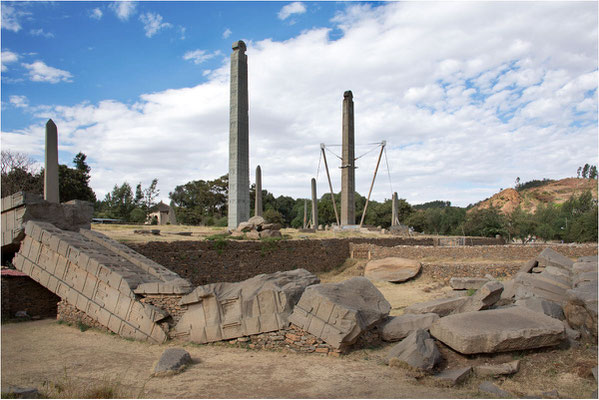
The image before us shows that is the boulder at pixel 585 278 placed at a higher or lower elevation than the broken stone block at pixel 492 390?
higher

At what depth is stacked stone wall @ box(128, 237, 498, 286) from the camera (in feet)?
48.3

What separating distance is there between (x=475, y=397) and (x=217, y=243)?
11.7 meters

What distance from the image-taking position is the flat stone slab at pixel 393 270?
17.7 m

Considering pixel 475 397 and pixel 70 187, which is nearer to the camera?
pixel 475 397

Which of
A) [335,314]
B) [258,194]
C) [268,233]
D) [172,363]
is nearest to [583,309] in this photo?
[335,314]

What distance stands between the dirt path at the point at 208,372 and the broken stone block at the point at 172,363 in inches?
4.6

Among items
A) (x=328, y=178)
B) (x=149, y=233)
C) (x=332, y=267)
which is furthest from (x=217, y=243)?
(x=328, y=178)

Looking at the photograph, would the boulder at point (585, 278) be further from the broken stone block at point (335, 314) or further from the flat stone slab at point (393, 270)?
the flat stone slab at point (393, 270)

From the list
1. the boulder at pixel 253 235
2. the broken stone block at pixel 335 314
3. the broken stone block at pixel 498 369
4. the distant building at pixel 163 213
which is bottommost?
the broken stone block at pixel 498 369

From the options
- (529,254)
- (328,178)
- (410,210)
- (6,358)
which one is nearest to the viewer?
(6,358)

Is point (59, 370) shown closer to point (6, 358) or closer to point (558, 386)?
point (6, 358)

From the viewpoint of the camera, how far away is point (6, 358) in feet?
26.8

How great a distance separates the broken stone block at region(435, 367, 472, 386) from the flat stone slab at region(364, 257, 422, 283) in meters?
10.9

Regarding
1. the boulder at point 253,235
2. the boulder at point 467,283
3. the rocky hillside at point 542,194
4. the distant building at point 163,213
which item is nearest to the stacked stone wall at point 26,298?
the boulder at point 253,235
